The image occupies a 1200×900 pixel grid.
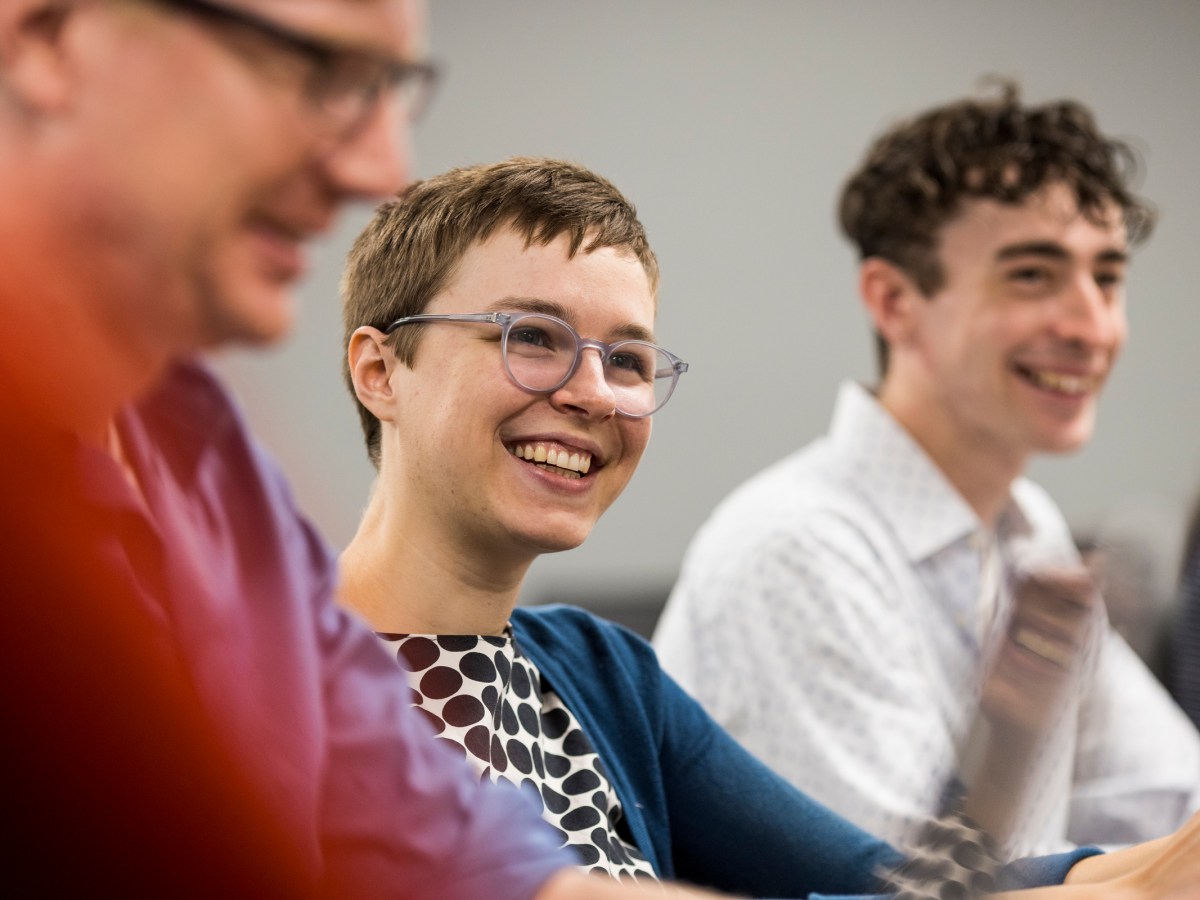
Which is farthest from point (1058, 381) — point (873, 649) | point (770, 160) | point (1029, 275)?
point (770, 160)

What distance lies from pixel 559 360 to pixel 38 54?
0.29 metres

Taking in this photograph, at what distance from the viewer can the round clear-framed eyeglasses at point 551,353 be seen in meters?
0.53

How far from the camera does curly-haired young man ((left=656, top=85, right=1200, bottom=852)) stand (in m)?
0.99

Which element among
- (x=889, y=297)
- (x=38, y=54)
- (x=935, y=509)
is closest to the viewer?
(x=38, y=54)

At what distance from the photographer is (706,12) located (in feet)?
3.77

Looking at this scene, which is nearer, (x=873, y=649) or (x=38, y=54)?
(x=38, y=54)

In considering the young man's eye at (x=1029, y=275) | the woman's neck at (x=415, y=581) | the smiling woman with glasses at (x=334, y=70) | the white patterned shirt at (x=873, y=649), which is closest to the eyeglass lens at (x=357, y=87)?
the smiling woman with glasses at (x=334, y=70)

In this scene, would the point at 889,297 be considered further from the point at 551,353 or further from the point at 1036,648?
the point at 1036,648

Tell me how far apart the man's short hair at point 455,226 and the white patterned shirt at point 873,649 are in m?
0.44

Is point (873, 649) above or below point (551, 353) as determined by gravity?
below

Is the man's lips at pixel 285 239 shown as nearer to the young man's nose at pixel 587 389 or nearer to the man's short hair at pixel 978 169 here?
the young man's nose at pixel 587 389

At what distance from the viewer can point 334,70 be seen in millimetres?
295

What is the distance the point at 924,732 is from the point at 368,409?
58 centimetres

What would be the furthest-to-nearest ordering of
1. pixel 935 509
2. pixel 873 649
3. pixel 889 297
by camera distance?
pixel 889 297, pixel 935 509, pixel 873 649
